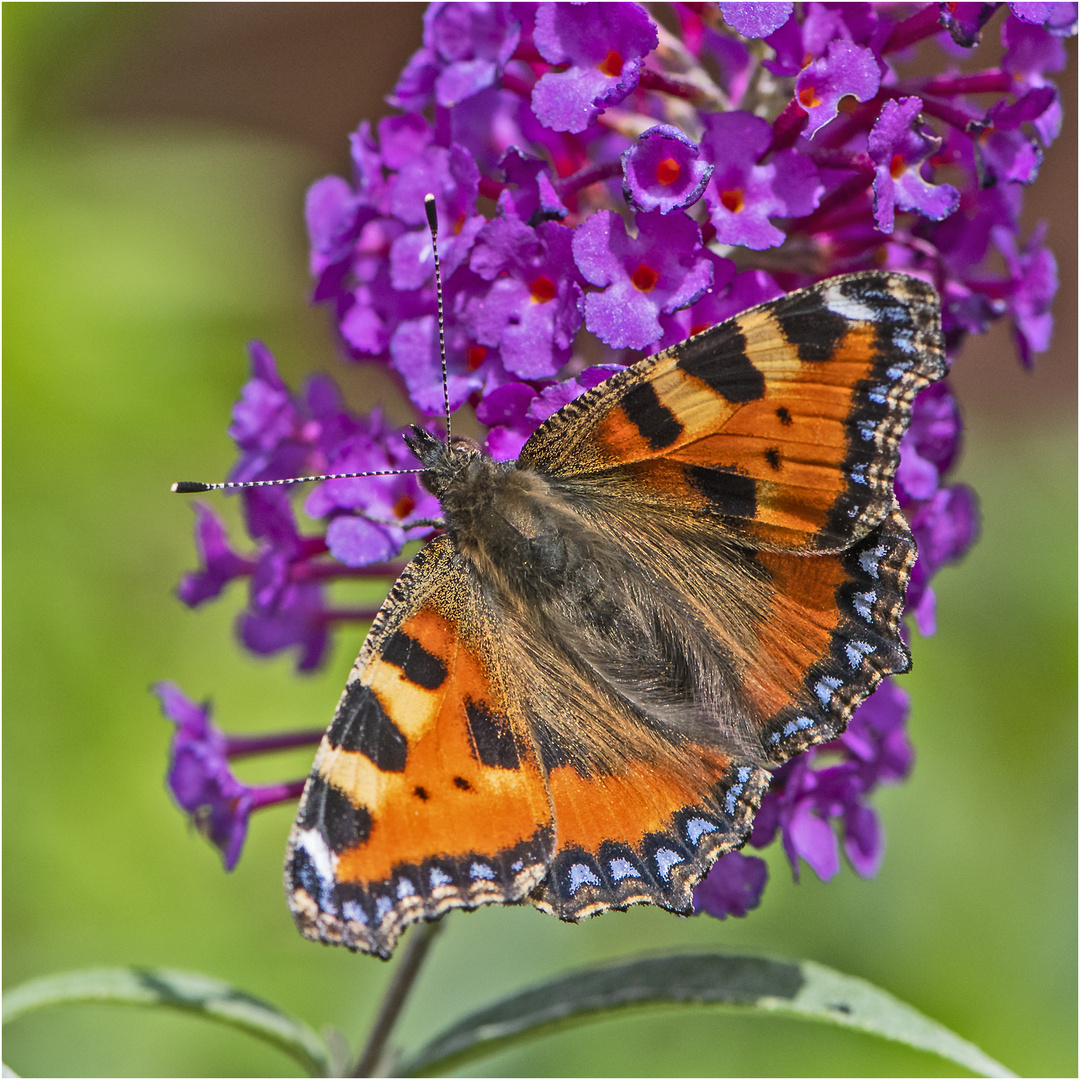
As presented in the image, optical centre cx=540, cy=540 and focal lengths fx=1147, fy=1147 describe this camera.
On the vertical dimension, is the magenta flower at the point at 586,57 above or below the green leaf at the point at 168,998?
above

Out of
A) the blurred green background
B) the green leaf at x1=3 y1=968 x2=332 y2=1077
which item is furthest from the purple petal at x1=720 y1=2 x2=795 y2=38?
the blurred green background

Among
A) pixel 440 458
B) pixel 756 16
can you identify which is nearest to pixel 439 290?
pixel 440 458

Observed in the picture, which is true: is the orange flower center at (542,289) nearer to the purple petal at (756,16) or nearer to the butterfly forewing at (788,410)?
the butterfly forewing at (788,410)

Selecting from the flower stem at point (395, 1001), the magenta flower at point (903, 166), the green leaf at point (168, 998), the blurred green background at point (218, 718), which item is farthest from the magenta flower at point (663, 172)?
the blurred green background at point (218, 718)

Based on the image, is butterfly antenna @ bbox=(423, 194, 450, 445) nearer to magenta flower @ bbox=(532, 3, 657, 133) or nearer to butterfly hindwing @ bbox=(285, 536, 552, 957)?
magenta flower @ bbox=(532, 3, 657, 133)

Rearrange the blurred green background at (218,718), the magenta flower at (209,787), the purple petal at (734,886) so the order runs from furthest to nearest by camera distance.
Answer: the blurred green background at (218,718)
the magenta flower at (209,787)
the purple petal at (734,886)

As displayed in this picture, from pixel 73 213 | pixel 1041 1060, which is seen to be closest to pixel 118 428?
pixel 73 213
